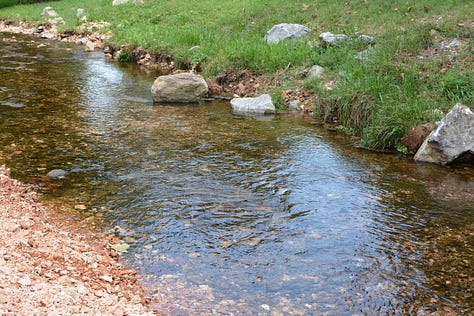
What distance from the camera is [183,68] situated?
1484 centimetres

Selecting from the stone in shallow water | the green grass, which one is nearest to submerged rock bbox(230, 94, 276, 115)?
the green grass

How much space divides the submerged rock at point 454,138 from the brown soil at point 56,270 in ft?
17.3

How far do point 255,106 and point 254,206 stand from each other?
16.4ft

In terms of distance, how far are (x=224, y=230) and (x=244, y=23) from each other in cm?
1290

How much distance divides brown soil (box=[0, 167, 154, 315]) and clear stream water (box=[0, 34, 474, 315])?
253 mm

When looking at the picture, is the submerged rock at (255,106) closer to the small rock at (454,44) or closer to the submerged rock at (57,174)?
the small rock at (454,44)

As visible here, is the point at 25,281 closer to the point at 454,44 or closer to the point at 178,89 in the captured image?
the point at 178,89

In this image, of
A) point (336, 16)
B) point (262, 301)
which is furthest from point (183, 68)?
point (262, 301)

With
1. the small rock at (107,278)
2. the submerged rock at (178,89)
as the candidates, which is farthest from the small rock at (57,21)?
the small rock at (107,278)

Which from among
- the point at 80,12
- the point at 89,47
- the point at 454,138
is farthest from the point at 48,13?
the point at 454,138

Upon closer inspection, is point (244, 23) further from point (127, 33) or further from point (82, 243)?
point (82, 243)

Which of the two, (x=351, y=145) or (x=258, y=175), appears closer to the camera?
(x=258, y=175)

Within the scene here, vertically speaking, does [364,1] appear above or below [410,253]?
above

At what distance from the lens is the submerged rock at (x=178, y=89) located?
11.7m
